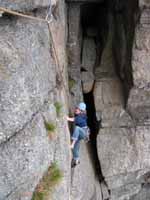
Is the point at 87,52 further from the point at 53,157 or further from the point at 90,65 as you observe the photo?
the point at 53,157

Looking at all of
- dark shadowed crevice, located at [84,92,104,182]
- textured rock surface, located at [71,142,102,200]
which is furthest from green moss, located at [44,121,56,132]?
dark shadowed crevice, located at [84,92,104,182]

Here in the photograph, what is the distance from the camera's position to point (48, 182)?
813cm

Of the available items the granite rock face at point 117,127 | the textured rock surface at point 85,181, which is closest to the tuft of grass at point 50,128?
the textured rock surface at point 85,181

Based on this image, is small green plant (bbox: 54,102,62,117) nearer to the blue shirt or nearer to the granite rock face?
the blue shirt

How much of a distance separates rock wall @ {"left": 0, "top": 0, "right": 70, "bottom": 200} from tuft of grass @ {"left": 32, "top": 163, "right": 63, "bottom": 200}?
189 millimetres

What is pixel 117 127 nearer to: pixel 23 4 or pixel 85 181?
pixel 85 181

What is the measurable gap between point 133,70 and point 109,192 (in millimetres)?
5583

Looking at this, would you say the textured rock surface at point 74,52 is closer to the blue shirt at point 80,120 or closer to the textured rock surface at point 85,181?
the textured rock surface at point 85,181

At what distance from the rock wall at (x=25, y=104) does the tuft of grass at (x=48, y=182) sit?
0.62ft

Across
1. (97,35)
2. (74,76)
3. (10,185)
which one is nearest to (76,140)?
(74,76)

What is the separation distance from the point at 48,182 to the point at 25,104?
2051 mm

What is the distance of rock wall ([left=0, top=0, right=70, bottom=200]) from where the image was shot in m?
6.58

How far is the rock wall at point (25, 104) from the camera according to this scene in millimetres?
6578

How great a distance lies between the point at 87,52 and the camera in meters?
15.9
